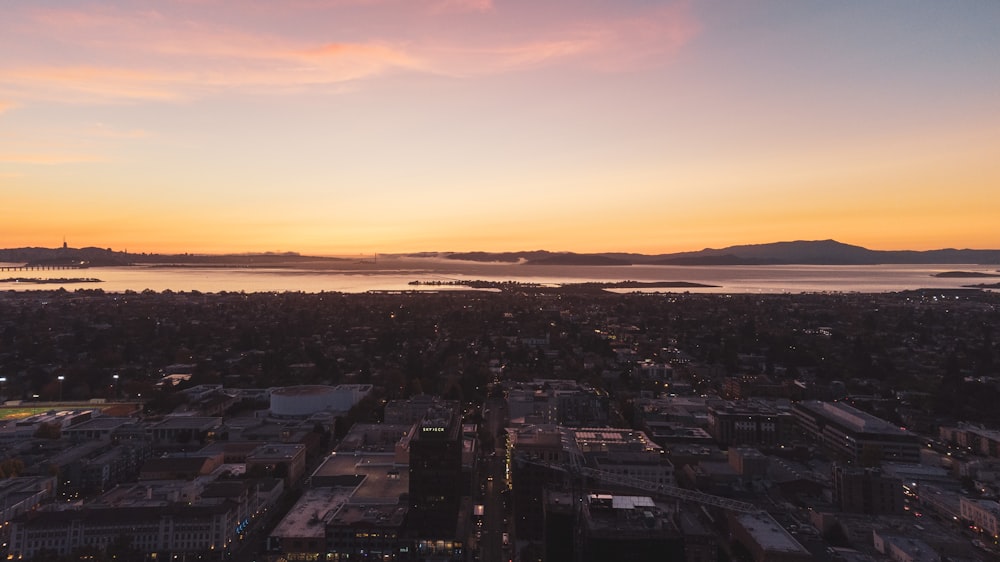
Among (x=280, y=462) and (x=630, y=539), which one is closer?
(x=630, y=539)

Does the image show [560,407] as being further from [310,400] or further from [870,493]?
[870,493]

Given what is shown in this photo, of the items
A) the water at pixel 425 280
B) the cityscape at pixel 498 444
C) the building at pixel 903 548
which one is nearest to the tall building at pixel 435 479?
the cityscape at pixel 498 444

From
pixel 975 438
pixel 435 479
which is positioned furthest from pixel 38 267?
pixel 975 438

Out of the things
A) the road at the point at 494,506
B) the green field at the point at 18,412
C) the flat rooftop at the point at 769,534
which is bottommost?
the road at the point at 494,506

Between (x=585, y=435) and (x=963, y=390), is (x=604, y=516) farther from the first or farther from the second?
(x=963, y=390)

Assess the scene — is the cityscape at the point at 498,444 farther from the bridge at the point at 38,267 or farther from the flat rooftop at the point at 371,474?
the bridge at the point at 38,267

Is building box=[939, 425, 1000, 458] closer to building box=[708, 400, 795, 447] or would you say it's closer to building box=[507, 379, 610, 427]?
building box=[708, 400, 795, 447]

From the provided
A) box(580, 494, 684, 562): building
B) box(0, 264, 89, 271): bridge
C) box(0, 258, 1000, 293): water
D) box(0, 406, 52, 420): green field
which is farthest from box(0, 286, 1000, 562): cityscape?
box(0, 264, 89, 271): bridge
